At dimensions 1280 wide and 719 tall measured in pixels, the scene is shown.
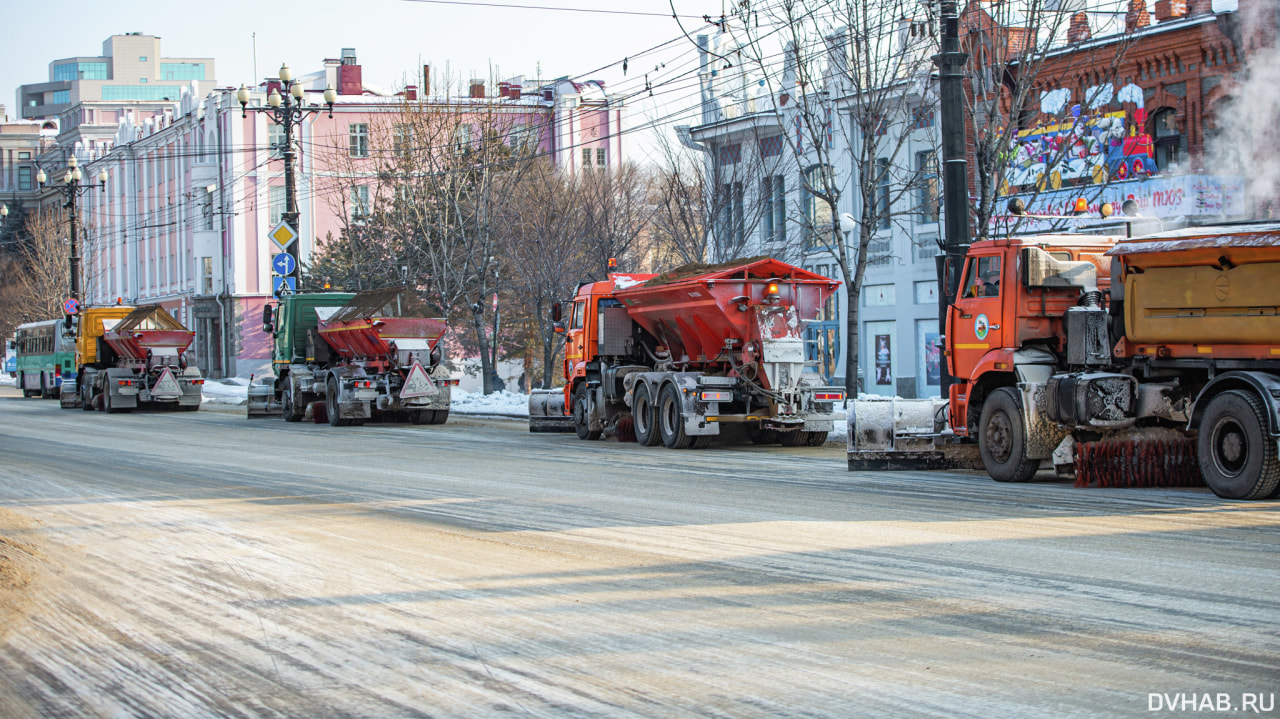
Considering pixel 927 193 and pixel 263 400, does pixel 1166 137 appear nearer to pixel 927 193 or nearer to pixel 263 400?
pixel 927 193

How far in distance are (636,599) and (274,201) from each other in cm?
5941

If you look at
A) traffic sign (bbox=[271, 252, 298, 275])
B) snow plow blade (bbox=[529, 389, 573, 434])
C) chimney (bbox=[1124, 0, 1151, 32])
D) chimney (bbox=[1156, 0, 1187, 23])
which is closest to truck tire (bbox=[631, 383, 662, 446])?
snow plow blade (bbox=[529, 389, 573, 434])

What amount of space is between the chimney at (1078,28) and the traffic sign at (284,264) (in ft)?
59.9

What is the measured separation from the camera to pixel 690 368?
20.8 meters

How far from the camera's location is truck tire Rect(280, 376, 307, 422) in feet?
96.6

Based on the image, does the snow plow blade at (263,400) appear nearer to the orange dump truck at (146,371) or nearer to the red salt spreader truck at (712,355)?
the orange dump truck at (146,371)

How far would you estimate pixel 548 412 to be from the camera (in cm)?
2455

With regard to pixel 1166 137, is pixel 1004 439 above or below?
below

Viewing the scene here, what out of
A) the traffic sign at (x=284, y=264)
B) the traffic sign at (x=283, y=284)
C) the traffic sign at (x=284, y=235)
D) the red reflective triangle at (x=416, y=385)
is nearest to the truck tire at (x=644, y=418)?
the red reflective triangle at (x=416, y=385)

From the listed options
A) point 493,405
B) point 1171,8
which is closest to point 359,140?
point 493,405

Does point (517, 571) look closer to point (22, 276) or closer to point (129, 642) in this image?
point (129, 642)

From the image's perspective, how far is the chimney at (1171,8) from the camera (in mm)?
26734

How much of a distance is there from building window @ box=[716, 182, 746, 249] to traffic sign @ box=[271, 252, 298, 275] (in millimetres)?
10239

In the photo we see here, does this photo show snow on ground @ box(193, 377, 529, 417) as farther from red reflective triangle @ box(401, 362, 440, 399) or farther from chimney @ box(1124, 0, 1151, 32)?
chimney @ box(1124, 0, 1151, 32)
